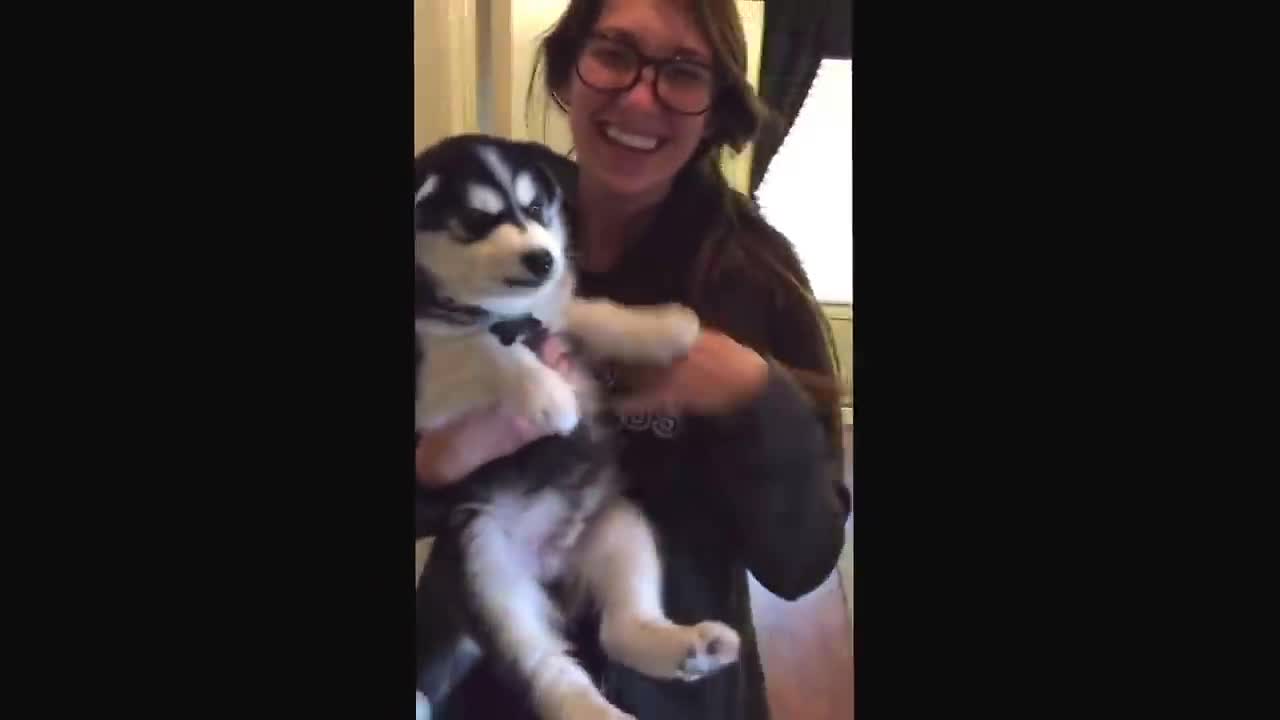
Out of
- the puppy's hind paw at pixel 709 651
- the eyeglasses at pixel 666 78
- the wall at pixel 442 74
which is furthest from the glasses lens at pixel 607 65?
the puppy's hind paw at pixel 709 651

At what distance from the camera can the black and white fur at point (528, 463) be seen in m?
0.89

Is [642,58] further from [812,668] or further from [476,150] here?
[812,668]

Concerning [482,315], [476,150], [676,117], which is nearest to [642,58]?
[676,117]

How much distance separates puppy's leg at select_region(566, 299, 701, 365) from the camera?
905 mm

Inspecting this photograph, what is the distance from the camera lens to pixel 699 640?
89 centimetres

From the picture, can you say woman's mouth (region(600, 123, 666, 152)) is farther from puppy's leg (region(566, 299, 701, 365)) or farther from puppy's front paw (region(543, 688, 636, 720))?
puppy's front paw (region(543, 688, 636, 720))

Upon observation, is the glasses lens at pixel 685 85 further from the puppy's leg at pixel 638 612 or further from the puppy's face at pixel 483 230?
the puppy's leg at pixel 638 612

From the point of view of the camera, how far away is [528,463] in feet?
2.97

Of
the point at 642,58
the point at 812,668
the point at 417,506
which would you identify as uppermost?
the point at 642,58

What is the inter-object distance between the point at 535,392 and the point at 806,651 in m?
0.35

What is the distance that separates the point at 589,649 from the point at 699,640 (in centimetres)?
10

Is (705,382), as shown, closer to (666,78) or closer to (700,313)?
(700,313)

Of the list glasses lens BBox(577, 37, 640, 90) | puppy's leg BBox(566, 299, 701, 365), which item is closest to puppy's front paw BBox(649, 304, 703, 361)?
puppy's leg BBox(566, 299, 701, 365)
